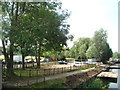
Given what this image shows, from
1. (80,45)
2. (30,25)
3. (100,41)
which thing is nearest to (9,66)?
(30,25)

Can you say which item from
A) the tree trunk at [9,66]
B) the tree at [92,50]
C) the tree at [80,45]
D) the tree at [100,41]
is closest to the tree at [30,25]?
the tree trunk at [9,66]

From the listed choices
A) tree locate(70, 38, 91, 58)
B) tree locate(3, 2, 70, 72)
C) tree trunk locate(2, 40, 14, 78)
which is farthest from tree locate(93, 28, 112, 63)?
tree trunk locate(2, 40, 14, 78)

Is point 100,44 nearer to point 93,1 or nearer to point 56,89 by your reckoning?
point 93,1

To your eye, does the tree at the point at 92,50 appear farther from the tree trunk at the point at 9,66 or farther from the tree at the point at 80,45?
the tree trunk at the point at 9,66

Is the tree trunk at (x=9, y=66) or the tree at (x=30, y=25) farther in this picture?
the tree trunk at (x=9, y=66)

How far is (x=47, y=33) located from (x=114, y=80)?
4635 mm

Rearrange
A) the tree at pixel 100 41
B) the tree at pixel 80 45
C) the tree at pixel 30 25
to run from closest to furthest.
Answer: the tree at pixel 30 25 → the tree at pixel 100 41 → the tree at pixel 80 45

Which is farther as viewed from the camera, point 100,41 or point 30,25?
point 100,41

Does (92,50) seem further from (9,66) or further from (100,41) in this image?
(9,66)

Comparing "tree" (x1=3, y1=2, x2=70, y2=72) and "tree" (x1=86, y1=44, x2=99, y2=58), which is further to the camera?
"tree" (x1=86, y1=44, x2=99, y2=58)

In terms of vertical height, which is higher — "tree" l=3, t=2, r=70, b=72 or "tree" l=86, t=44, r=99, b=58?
"tree" l=3, t=2, r=70, b=72

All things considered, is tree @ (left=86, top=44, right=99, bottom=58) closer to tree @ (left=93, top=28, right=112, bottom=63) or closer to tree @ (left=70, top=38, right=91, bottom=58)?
tree @ (left=93, top=28, right=112, bottom=63)

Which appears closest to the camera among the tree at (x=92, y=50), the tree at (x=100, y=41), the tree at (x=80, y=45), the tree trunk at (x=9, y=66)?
the tree trunk at (x=9, y=66)

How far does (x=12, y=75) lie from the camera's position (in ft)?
15.9
